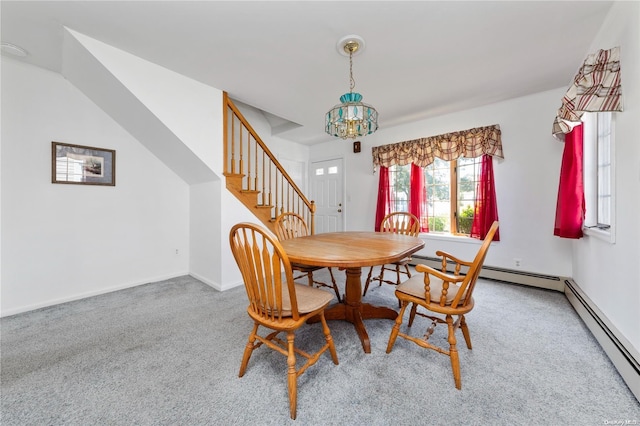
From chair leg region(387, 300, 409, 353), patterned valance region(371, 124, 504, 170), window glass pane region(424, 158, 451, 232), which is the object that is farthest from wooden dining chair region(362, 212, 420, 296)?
patterned valance region(371, 124, 504, 170)

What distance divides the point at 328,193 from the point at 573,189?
3.43 metres

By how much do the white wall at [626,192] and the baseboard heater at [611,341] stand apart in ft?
0.14

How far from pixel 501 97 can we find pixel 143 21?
12.1 feet

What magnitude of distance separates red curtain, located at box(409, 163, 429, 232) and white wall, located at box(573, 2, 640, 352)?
1.92m

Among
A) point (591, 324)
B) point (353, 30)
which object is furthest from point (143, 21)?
point (591, 324)

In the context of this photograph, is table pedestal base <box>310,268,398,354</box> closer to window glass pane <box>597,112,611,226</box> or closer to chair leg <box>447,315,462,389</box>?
chair leg <box>447,315,462,389</box>

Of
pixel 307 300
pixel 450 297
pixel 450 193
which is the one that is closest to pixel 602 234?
pixel 450 297

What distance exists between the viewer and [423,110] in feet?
10.9

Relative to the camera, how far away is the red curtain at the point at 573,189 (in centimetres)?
220

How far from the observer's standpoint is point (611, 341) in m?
1.51

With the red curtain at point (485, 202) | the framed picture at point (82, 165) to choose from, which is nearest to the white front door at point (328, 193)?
the red curtain at point (485, 202)

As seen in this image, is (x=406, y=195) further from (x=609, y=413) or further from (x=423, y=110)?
(x=609, y=413)

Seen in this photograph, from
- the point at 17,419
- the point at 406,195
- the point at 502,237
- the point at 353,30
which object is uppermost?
the point at 353,30

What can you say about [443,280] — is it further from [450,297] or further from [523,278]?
[523,278]
